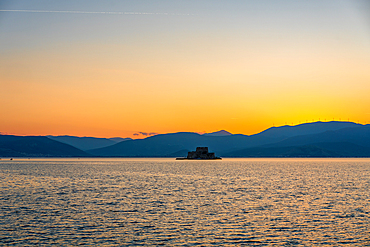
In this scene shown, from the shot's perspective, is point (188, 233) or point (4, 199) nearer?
point (188, 233)

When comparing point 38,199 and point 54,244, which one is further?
point 38,199

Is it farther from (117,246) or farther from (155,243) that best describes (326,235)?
(117,246)

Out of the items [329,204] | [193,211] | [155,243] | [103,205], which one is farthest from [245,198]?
[155,243]

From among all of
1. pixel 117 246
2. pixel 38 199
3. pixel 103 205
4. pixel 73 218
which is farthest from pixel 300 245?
pixel 38 199

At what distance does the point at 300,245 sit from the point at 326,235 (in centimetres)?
492

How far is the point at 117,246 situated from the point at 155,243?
3.09m

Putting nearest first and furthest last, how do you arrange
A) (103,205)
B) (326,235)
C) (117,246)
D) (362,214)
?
(117,246), (326,235), (362,214), (103,205)

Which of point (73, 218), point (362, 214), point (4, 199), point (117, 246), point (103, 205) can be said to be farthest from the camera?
point (4, 199)

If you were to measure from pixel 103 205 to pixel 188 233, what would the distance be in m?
21.8

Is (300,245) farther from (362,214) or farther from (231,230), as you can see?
(362,214)

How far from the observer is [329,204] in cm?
5316

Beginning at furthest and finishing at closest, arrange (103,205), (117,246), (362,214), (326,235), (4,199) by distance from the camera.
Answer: (4,199)
(103,205)
(362,214)
(326,235)
(117,246)

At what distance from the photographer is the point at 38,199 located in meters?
58.4

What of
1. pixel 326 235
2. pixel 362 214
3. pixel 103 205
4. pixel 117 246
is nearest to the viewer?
pixel 117 246
